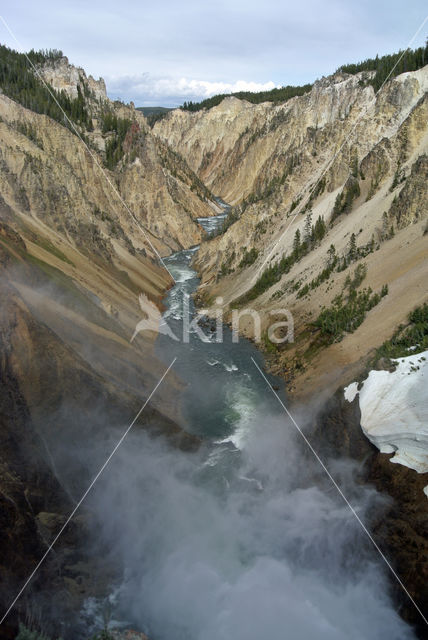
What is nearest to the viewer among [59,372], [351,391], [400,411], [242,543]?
[400,411]

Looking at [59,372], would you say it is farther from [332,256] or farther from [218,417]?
[332,256]

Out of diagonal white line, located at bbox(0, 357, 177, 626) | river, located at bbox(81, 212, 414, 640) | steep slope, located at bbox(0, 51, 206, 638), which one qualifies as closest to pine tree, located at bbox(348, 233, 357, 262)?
river, located at bbox(81, 212, 414, 640)

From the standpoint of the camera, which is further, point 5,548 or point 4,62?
point 4,62

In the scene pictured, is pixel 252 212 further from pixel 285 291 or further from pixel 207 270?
pixel 285 291

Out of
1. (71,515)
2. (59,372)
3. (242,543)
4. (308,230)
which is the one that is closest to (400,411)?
(242,543)

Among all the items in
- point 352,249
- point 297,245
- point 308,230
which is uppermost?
point 308,230

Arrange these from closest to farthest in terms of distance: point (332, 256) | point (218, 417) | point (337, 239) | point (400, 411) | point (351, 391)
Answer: point (400, 411)
point (351, 391)
point (218, 417)
point (332, 256)
point (337, 239)

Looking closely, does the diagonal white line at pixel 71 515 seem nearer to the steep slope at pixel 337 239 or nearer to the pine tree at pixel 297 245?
the steep slope at pixel 337 239

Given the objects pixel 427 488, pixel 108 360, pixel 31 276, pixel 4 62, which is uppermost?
pixel 4 62

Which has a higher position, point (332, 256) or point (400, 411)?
point (332, 256)

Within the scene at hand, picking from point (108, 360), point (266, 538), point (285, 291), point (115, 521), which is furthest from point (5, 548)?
point (285, 291)
